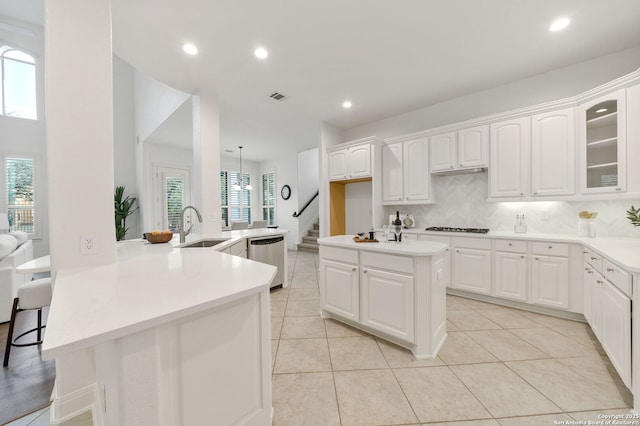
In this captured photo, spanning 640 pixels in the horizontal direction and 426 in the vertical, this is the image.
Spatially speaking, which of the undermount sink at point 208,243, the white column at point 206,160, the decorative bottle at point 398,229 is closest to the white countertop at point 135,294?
the undermount sink at point 208,243

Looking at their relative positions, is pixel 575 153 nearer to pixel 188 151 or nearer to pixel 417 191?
pixel 417 191

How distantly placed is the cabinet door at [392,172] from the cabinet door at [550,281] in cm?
194

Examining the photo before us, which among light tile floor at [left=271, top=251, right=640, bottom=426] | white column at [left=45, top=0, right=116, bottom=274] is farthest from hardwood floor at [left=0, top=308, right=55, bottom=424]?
light tile floor at [left=271, top=251, right=640, bottom=426]

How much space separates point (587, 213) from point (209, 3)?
168 inches

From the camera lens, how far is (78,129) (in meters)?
1.48

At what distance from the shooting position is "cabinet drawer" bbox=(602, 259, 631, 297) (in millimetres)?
1533

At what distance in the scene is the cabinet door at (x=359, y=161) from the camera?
4.20m

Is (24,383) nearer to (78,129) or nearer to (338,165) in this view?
(78,129)

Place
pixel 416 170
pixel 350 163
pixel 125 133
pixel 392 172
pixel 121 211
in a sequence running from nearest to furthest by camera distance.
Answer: pixel 416 170
pixel 392 172
pixel 350 163
pixel 121 211
pixel 125 133

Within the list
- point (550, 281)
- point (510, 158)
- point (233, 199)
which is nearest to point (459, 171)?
point (510, 158)

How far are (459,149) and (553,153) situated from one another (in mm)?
986

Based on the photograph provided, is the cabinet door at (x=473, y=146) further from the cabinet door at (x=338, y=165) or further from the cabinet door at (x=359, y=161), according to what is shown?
the cabinet door at (x=338, y=165)

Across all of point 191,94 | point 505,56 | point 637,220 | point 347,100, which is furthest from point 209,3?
point 637,220

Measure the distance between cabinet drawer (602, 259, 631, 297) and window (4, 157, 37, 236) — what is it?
9213 mm
